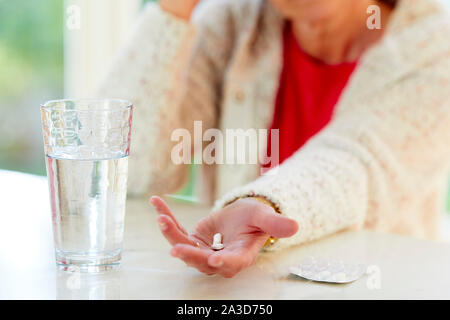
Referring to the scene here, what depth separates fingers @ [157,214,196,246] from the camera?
660 mm

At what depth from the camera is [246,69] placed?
1.40 m

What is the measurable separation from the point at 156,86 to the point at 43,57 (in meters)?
1.76

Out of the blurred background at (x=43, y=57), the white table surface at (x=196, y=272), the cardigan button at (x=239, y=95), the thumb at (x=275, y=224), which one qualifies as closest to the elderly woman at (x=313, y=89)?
the cardigan button at (x=239, y=95)

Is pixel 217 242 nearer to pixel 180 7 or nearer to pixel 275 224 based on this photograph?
pixel 275 224

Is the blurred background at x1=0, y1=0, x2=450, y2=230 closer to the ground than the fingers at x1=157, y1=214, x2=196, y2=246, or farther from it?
farther from it

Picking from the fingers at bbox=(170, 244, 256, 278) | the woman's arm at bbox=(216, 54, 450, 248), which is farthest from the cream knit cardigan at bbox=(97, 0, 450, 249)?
the fingers at bbox=(170, 244, 256, 278)

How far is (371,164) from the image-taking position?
1029mm

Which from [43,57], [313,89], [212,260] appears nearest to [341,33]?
[313,89]

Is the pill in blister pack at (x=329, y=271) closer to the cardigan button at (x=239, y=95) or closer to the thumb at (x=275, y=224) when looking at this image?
the thumb at (x=275, y=224)

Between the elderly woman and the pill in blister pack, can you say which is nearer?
the pill in blister pack

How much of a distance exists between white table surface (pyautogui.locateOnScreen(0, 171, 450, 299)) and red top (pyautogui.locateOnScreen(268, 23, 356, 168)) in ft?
1.89

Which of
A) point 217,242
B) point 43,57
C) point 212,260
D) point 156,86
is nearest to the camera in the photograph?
point 212,260

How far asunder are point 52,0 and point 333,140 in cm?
215

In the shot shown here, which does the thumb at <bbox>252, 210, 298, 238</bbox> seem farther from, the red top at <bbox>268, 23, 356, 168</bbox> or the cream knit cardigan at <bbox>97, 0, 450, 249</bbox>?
the red top at <bbox>268, 23, 356, 168</bbox>
